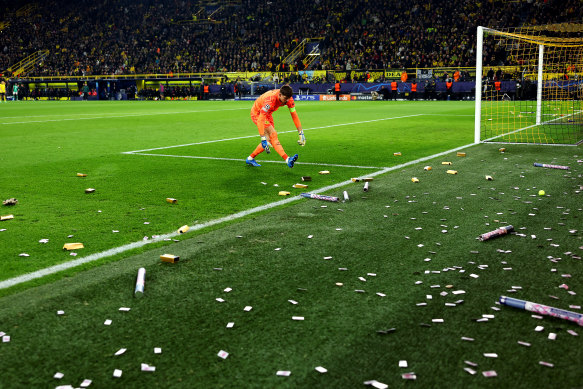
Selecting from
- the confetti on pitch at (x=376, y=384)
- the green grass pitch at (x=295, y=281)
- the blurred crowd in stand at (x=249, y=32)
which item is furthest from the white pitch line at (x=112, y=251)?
the blurred crowd in stand at (x=249, y=32)

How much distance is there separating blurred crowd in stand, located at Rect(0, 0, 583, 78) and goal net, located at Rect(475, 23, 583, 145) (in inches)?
149

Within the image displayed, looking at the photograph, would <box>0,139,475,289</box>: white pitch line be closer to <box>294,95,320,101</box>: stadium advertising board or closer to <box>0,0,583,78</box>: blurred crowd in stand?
<box>294,95,320,101</box>: stadium advertising board

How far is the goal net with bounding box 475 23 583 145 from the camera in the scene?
13.3 metres

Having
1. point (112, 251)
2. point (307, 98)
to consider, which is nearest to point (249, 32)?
point (307, 98)

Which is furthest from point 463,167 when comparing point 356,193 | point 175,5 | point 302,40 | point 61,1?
point 61,1

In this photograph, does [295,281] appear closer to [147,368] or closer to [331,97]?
[147,368]

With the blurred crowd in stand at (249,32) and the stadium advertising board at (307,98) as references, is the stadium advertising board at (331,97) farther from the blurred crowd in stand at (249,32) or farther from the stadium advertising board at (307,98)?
the blurred crowd in stand at (249,32)

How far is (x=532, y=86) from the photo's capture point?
A: 33000mm

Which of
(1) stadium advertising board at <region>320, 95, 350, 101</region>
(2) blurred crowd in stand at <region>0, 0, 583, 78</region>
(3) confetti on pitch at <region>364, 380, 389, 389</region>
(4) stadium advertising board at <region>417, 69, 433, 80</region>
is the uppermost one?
(2) blurred crowd in stand at <region>0, 0, 583, 78</region>

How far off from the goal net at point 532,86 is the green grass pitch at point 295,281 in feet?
18.3

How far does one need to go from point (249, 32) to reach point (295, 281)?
5351cm

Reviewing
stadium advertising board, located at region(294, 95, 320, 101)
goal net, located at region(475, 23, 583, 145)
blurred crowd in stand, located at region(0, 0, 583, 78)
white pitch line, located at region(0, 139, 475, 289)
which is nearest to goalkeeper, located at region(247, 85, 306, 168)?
white pitch line, located at region(0, 139, 475, 289)

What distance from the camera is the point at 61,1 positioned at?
221 ft

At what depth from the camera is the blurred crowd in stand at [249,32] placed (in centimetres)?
4241
